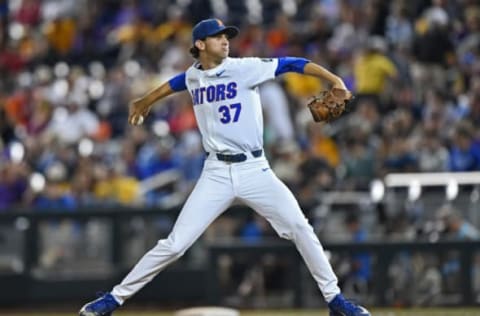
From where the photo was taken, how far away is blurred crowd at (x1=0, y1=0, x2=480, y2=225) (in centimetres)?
1557

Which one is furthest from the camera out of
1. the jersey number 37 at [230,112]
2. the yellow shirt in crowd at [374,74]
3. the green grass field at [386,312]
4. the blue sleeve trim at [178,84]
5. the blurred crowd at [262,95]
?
the yellow shirt in crowd at [374,74]

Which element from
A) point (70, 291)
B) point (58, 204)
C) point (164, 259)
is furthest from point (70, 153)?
point (164, 259)

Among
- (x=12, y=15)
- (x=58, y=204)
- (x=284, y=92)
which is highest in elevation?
(x=12, y=15)

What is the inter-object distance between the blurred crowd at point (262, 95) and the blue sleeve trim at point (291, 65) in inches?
206

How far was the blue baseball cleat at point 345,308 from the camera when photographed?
952 cm

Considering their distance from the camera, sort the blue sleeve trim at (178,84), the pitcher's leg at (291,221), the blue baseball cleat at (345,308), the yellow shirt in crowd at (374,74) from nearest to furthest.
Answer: the blue baseball cleat at (345,308) → the pitcher's leg at (291,221) → the blue sleeve trim at (178,84) → the yellow shirt in crowd at (374,74)

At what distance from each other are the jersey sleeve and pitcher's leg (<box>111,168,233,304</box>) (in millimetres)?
738

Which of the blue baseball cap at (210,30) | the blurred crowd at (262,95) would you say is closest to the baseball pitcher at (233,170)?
the blue baseball cap at (210,30)

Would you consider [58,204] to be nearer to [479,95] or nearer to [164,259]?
[479,95]

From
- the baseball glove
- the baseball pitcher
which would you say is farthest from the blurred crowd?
the baseball pitcher

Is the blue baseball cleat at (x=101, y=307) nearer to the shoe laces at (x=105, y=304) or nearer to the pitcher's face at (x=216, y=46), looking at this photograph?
the shoe laces at (x=105, y=304)

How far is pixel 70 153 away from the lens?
1756 centimetres

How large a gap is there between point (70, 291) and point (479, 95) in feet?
16.9

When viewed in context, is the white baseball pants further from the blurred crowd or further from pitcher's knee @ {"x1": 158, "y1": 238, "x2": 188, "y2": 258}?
the blurred crowd
